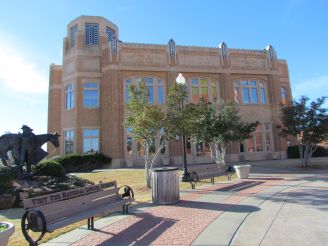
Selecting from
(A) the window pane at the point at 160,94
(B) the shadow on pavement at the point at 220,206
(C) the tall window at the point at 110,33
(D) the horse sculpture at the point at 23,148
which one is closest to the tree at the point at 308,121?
(A) the window pane at the point at 160,94

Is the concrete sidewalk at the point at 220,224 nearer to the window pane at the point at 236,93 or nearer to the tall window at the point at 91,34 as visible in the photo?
the window pane at the point at 236,93

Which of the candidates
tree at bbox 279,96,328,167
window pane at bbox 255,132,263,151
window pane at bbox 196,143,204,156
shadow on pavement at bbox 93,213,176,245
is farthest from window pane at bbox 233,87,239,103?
shadow on pavement at bbox 93,213,176,245

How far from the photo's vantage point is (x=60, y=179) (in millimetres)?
12594

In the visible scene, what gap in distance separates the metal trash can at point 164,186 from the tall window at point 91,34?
74.9 ft

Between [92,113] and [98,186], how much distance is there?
2117cm

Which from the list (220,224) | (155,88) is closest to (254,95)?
(155,88)

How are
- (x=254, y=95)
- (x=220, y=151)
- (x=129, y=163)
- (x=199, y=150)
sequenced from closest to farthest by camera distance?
(x=220, y=151), (x=129, y=163), (x=199, y=150), (x=254, y=95)

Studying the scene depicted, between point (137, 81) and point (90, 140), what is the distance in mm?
6800

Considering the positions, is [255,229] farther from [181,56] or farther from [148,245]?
[181,56]

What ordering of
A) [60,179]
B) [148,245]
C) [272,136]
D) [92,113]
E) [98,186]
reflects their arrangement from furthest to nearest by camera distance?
1. [272,136]
2. [92,113]
3. [60,179]
4. [98,186]
5. [148,245]

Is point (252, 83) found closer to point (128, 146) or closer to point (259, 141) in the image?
point (259, 141)

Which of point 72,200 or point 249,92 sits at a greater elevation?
point 249,92

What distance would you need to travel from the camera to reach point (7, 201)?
9281 millimetres

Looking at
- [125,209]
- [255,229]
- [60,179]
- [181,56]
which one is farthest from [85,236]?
[181,56]
